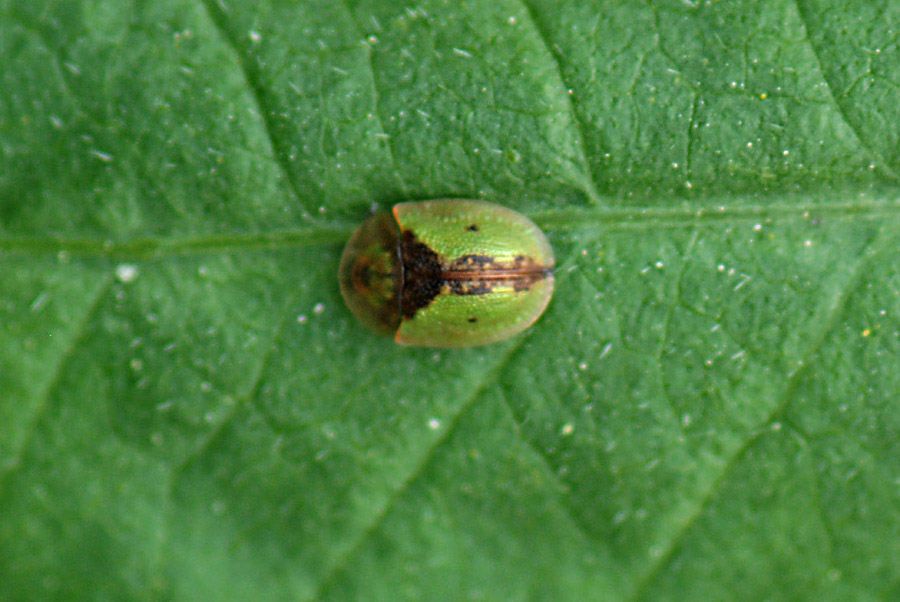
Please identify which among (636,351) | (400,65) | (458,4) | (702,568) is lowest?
(702,568)

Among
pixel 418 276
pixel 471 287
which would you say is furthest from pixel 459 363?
pixel 418 276

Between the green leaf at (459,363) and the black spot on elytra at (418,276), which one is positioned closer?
the green leaf at (459,363)

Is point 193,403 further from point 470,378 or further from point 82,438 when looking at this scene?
point 470,378

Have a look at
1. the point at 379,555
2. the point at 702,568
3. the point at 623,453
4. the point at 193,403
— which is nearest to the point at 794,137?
the point at 623,453

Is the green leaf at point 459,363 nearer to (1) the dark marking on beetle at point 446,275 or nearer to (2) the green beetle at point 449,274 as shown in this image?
(2) the green beetle at point 449,274

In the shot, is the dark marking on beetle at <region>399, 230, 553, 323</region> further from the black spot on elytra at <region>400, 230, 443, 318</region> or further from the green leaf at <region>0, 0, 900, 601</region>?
the green leaf at <region>0, 0, 900, 601</region>

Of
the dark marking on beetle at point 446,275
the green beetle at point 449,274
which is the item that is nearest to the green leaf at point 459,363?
the green beetle at point 449,274

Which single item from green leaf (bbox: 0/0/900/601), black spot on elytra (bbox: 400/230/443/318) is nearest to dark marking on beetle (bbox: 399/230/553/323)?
black spot on elytra (bbox: 400/230/443/318)

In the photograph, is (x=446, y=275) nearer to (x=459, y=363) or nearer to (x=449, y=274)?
(x=449, y=274)
